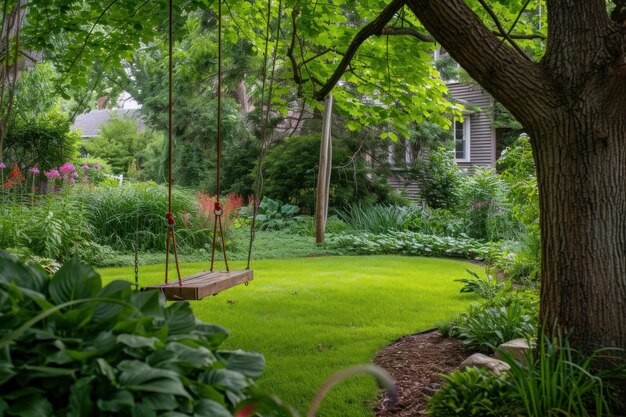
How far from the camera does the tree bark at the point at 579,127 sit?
10.7 feet

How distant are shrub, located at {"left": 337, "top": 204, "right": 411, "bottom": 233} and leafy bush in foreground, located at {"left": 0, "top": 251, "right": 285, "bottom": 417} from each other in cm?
1194

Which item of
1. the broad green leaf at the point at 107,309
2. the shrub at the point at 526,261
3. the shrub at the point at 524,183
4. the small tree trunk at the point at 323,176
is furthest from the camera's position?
the small tree trunk at the point at 323,176

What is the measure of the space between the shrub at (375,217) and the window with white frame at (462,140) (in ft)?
26.3

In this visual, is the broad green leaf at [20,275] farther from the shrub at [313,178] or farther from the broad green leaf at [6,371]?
the shrub at [313,178]

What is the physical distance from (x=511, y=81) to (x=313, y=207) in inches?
480

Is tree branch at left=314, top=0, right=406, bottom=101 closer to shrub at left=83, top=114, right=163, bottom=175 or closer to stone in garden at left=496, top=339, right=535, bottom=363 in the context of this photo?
stone in garden at left=496, top=339, right=535, bottom=363

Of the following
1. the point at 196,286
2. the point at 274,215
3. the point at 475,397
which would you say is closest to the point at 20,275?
the point at 196,286

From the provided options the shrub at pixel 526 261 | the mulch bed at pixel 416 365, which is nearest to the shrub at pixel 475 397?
the mulch bed at pixel 416 365

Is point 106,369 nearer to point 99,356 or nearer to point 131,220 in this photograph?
point 99,356

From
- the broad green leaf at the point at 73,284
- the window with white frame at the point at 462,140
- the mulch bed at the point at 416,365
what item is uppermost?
the window with white frame at the point at 462,140

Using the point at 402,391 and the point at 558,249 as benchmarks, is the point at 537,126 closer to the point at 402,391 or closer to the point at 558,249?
the point at 558,249

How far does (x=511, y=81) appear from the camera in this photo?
333 centimetres

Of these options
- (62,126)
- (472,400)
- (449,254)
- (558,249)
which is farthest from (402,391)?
(62,126)

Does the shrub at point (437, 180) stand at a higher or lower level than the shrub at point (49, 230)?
higher
